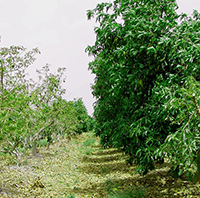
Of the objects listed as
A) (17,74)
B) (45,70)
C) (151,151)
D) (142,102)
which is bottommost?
(151,151)

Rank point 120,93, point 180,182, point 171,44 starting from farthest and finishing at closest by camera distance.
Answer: point 180,182 → point 120,93 → point 171,44

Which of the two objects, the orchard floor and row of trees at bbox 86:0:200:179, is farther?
the orchard floor

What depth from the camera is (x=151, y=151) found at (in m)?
5.80

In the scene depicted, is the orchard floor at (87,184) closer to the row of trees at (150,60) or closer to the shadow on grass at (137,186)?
the shadow on grass at (137,186)

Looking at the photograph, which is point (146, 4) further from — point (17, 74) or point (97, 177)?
point (97, 177)

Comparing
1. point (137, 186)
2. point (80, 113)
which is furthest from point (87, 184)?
point (80, 113)

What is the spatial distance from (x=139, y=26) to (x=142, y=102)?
2.09 metres

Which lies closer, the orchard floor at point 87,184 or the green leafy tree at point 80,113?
the orchard floor at point 87,184

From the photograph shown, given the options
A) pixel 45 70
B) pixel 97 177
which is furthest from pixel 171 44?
pixel 45 70

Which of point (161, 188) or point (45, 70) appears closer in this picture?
point (161, 188)

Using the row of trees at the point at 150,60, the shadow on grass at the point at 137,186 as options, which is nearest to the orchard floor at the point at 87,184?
the shadow on grass at the point at 137,186

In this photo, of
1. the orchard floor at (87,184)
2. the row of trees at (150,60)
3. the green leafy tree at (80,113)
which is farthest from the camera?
the green leafy tree at (80,113)

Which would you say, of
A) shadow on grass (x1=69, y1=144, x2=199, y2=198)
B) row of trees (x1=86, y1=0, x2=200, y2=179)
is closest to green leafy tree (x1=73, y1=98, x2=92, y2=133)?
shadow on grass (x1=69, y1=144, x2=199, y2=198)

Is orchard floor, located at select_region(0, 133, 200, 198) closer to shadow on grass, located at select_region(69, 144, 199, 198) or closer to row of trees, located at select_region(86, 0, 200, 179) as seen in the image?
shadow on grass, located at select_region(69, 144, 199, 198)
